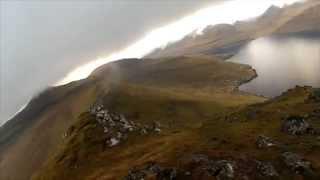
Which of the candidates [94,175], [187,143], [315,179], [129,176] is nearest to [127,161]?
[94,175]

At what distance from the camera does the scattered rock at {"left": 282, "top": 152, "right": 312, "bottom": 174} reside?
427 ft

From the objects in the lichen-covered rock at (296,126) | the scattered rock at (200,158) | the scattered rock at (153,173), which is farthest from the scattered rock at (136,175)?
the lichen-covered rock at (296,126)

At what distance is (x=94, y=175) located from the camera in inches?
7785

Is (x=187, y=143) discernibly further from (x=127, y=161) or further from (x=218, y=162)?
(x=218, y=162)

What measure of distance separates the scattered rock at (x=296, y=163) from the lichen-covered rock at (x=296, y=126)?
93.1ft

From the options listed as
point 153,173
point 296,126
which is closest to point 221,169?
point 153,173

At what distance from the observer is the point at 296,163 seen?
434ft

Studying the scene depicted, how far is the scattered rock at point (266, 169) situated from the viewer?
12925cm

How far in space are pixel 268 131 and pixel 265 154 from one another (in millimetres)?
32159

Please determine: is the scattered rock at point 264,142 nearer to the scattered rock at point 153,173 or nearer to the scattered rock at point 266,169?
the scattered rock at point 266,169

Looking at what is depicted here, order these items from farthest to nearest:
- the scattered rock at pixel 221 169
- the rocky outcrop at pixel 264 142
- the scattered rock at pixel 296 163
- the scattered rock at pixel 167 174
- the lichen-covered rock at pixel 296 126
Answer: the lichen-covered rock at pixel 296 126
the rocky outcrop at pixel 264 142
the scattered rock at pixel 167 174
the scattered rock at pixel 221 169
the scattered rock at pixel 296 163

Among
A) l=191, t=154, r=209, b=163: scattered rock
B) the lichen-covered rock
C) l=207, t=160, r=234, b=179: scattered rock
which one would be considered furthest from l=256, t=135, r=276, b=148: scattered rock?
l=207, t=160, r=234, b=179: scattered rock

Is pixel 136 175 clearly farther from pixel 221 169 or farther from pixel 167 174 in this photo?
pixel 221 169

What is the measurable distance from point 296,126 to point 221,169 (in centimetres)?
4528
